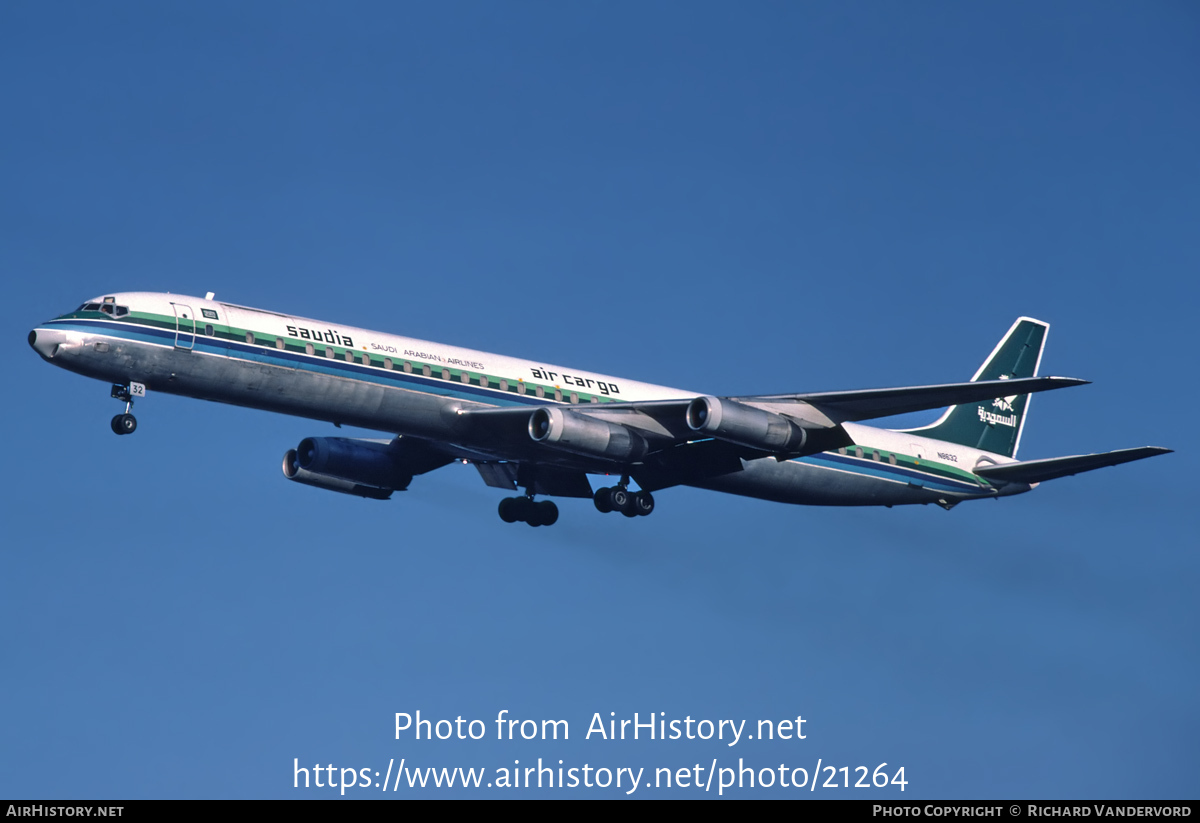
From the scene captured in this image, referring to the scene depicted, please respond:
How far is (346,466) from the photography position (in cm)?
5181

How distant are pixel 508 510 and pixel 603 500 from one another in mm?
4910

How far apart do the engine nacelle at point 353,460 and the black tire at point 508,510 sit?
351 cm

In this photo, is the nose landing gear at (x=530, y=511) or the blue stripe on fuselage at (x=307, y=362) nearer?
the blue stripe on fuselage at (x=307, y=362)

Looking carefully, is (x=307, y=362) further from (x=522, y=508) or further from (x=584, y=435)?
(x=522, y=508)

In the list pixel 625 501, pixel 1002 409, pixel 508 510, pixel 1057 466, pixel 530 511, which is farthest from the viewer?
pixel 1002 409

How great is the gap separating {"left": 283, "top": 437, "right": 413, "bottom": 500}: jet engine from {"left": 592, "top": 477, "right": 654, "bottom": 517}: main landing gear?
756 cm

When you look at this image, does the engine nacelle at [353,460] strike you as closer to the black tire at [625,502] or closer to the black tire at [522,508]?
the black tire at [522,508]

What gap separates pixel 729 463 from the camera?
4950 centimetres

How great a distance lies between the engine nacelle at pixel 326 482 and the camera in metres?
51.9

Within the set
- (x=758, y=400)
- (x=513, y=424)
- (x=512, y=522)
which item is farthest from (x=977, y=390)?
(x=512, y=522)

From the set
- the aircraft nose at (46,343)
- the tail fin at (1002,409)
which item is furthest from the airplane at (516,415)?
the tail fin at (1002,409)

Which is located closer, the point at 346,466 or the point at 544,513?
the point at 346,466

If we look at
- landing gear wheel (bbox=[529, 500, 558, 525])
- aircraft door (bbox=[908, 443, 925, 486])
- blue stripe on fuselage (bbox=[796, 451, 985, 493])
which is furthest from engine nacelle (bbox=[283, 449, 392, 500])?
aircraft door (bbox=[908, 443, 925, 486])

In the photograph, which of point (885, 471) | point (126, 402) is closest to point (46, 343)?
point (126, 402)
